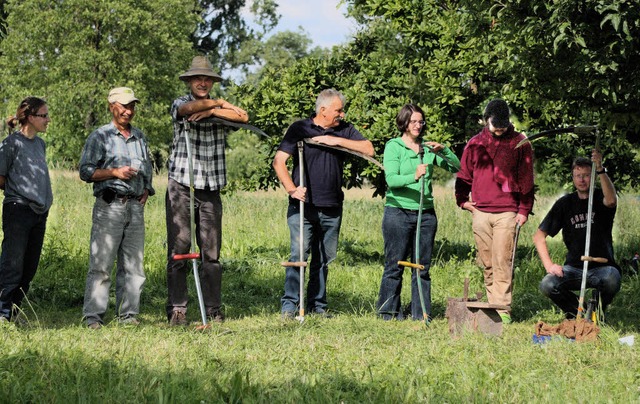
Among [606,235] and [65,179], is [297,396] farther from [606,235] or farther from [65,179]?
[65,179]

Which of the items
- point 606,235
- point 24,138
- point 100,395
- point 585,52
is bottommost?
point 100,395

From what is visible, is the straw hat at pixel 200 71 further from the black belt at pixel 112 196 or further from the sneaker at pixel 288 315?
the sneaker at pixel 288 315

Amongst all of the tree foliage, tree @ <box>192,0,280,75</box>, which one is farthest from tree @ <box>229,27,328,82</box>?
the tree foliage

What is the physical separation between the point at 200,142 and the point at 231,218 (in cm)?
882

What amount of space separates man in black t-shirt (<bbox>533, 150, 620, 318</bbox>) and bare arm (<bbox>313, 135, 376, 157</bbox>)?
6.07 ft

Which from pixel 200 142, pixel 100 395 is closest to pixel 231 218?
pixel 200 142

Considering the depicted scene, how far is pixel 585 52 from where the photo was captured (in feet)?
21.0

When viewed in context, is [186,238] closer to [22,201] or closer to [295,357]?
[22,201]

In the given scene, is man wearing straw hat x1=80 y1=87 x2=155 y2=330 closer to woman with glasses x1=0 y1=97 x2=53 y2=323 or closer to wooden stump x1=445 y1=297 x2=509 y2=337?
woman with glasses x1=0 y1=97 x2=53 y2=323

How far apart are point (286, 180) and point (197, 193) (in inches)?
31.6

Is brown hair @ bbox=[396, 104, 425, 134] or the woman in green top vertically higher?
brown hair @ bbox=[396, 104, 425, 134]

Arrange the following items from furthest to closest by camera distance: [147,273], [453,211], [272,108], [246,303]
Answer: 1. [453,211]
2. [272,108]
3. [147,273]
4. [246,303]

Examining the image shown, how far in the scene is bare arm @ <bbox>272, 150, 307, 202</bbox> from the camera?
26.8 feet

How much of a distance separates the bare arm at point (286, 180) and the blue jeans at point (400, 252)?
37.5 inches
